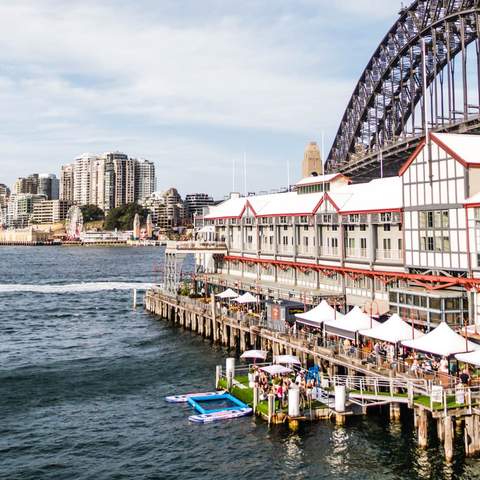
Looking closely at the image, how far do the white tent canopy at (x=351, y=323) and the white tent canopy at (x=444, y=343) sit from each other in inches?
291

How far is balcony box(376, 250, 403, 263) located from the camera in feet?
176

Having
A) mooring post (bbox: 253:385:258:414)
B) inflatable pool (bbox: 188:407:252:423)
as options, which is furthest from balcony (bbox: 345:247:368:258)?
inflatable pool (bbox: 188:407:252:423)

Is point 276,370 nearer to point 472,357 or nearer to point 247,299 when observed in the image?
point 472,357

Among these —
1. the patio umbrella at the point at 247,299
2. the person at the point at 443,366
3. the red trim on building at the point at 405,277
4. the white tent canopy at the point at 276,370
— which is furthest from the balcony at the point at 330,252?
the person at the point at 443,366

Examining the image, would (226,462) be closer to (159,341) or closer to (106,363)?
(106,363)

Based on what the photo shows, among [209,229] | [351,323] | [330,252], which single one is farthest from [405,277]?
[209,229]

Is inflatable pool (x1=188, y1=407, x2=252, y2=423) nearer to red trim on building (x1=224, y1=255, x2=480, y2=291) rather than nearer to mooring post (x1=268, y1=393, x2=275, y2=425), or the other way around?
mooring post (x1=268, y1=393, x2=275, y2=425)

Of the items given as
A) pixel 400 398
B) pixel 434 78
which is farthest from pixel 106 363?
pixel 434 78

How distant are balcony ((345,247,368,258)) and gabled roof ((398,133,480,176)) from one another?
40.0 feet

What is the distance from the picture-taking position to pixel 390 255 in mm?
54875

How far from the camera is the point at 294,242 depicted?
2739 inches

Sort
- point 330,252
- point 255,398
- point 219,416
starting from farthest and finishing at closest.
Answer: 1. point 330,252
2. point 255,398
3. point 219,416

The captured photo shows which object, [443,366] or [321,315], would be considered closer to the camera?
[443,366]

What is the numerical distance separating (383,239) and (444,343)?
1987 cm
